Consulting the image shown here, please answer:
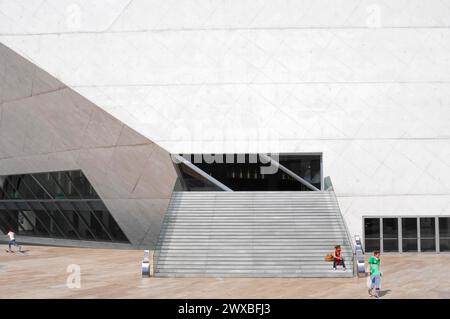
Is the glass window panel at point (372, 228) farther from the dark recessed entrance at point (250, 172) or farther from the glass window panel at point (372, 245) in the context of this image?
the dark recessed entrance at point (250, 172)

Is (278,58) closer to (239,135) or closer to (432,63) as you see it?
(239,135)

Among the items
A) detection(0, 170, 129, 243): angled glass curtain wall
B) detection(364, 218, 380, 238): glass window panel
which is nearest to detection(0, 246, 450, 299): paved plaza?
detection(364, 218, 380, 238): glass window panel

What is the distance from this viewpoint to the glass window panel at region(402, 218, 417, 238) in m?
29.1

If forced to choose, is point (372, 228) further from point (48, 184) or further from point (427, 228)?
point (48, 184)

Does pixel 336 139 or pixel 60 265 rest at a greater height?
pixel 336 139

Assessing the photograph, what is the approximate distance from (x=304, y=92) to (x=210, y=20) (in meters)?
6.99

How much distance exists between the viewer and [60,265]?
24688 mm

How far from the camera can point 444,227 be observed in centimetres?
2931

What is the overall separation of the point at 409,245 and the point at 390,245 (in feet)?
3.38

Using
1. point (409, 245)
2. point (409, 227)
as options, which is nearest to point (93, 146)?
point (409, 227)

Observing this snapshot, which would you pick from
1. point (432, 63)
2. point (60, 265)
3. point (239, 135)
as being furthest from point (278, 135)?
point (60, 265)

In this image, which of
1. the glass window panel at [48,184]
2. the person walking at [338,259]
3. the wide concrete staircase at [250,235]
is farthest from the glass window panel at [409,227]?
the glass window panel at [48,184]

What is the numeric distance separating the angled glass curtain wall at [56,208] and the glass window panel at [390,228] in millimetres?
15149

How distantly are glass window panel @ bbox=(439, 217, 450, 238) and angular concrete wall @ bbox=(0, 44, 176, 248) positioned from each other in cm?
1503
